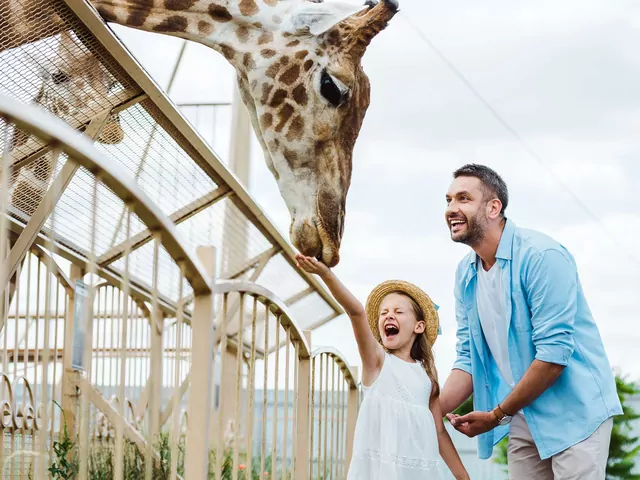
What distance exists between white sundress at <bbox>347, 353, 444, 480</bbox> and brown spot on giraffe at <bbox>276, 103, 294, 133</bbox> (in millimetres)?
1320

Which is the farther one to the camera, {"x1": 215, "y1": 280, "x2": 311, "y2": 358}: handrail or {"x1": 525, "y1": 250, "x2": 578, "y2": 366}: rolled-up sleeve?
{"x1": 525, "y1": 250, "x2": 578, "y2": 366}: rolled-up sleeve

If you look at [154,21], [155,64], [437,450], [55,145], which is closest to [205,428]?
[55,145]

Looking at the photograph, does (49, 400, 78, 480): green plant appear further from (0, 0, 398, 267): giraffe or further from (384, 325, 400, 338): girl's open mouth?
(0, 0, 398, 267): giraffe

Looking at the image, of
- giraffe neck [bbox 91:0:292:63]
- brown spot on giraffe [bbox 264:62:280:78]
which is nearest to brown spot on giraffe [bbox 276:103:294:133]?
brown spot on giraffe [bbox 264:62:280:78]

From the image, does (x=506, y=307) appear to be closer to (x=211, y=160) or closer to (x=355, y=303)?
(x=355, y=303)

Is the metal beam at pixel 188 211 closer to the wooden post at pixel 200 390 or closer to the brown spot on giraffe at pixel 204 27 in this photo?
the brown spot on giraffe at pixel 204 27

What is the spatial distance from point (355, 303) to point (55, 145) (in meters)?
1.41

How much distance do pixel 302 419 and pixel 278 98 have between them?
1421 millimetres

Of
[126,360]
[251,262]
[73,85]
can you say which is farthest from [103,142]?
[251,262]

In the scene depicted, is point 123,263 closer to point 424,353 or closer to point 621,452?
point 424,353

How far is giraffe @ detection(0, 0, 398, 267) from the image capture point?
12.4 ft

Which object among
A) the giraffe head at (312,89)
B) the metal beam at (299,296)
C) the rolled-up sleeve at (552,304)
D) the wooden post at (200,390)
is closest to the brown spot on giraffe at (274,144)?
the giraffe head at (312,89)

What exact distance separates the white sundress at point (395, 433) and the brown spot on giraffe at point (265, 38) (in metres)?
1.53

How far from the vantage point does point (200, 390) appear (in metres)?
1.89
